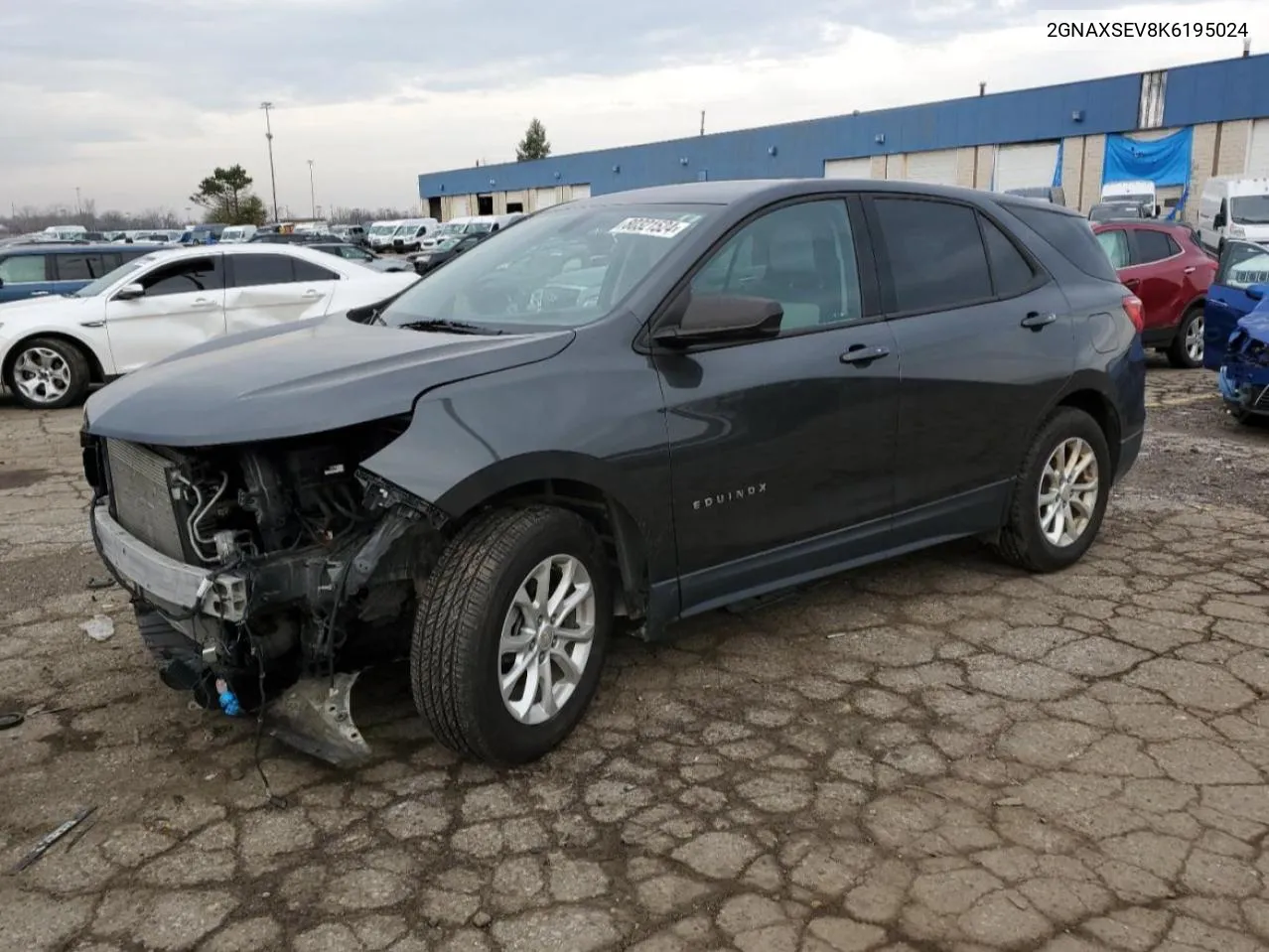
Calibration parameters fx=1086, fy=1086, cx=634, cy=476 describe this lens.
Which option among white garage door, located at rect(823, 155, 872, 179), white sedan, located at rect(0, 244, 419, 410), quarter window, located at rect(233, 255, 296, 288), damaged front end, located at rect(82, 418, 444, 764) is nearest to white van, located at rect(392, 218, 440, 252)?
white garage door, located at rect(823, 155, 872, 179)

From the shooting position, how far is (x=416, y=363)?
3.24 m

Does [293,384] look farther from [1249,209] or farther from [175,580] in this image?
[1249,209]

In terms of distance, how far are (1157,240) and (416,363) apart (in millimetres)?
11018

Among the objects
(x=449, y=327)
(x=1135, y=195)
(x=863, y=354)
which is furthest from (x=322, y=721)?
(x=1135, y=195)

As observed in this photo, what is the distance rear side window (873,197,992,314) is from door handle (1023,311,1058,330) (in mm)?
213

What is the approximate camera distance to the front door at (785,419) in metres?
3.61

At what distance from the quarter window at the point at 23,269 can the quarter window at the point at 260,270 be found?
3.47 meters

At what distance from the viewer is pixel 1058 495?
5.04 m

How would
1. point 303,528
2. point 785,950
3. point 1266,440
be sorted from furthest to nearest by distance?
point 1266,440 < point 303,528 < point 785,950

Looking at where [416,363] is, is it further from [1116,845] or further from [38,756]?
[1116,845]

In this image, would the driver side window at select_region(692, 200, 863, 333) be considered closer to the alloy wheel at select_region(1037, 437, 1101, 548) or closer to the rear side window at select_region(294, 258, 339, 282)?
the alloy wheel at select_region(1037, 437, 1101, 548)

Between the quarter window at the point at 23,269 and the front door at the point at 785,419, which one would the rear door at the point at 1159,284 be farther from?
the quarter window at the point at 23,269

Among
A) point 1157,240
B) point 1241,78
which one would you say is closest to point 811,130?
point 1241,78

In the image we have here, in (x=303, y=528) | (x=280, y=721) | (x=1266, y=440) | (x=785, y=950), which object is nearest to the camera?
(x=785, y=950)
